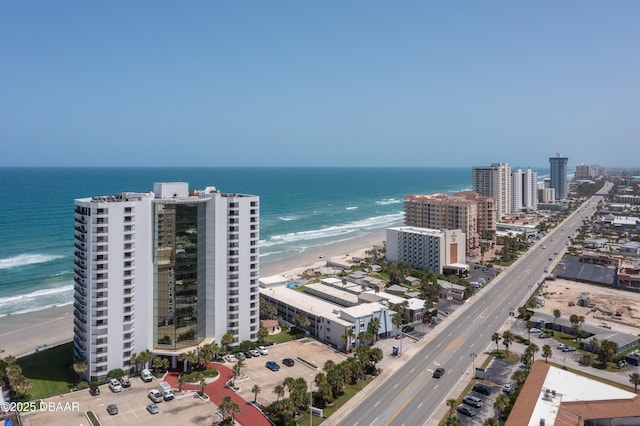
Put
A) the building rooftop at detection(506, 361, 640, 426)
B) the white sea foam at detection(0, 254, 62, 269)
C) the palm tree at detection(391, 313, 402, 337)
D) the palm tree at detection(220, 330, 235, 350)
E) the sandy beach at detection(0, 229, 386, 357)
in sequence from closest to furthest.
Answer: the building rooftop at detection(506, 361, 640, 426) → the palm tree at detection(220, 330, 235, 350) → the sandy beach at detection(0, 229, 386, 357) → the palm tree at detection(391, 313, 402, 337) → the white sea foam at detection(0, 254, 62, 269)

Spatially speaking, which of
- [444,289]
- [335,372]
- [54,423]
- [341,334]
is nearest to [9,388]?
[54,423]

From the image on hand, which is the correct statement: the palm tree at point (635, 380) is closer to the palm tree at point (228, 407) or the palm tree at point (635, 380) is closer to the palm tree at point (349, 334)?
the palm tree at point (349, 334)

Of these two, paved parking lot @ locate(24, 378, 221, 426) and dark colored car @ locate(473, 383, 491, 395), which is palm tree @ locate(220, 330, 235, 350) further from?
dark colored car @ locate(473, 383, 491, 395)

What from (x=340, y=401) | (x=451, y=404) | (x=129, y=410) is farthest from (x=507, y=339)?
(x=129, y=410)

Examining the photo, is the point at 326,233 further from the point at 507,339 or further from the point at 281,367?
the point at 281,367

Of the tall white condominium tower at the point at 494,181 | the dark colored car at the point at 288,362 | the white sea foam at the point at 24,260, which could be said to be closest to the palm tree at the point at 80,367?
the dark colored car at the point at 288,362

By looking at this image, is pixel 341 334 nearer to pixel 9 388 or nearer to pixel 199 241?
pixel 199 241

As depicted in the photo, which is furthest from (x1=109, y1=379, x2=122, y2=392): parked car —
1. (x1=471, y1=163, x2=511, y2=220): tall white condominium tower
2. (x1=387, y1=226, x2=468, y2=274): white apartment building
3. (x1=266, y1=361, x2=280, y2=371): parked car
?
(x1=471, y1=163, x2=511, y2=220): tall white condominium tower
